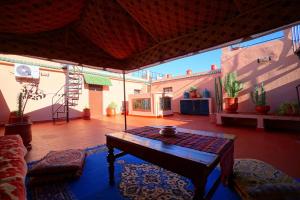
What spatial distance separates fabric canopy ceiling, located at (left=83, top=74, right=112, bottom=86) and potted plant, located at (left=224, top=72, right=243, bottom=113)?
6962mm

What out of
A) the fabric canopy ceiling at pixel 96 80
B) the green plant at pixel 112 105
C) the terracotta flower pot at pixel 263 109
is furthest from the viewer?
the green plant at pixel 112 105

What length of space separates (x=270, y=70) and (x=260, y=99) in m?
1.06

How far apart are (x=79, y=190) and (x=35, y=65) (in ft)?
23.9

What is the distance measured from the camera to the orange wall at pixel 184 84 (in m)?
8.38

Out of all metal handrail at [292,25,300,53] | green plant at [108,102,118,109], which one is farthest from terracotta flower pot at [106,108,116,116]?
metal handrail at [292,25,300,53]

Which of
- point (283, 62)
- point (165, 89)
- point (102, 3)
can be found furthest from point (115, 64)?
point (165, 89)

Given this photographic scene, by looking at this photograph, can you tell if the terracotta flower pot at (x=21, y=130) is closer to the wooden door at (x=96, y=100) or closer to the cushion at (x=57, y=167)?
the cushion at (x=57, y=167)

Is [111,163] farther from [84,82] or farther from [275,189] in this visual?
[84,82]

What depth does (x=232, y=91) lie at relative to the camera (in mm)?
4934

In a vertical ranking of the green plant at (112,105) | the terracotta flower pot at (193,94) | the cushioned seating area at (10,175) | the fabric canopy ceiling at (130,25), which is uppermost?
the fabric canopy ceiling at (130,25)

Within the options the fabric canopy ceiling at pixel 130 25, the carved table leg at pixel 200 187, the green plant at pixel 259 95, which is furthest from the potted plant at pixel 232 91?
the carved table leg at pixel 200 187

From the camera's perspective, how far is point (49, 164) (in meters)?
1.93

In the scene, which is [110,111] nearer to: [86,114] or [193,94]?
[86,114]

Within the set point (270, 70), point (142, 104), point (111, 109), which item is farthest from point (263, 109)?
point (111, 109)
